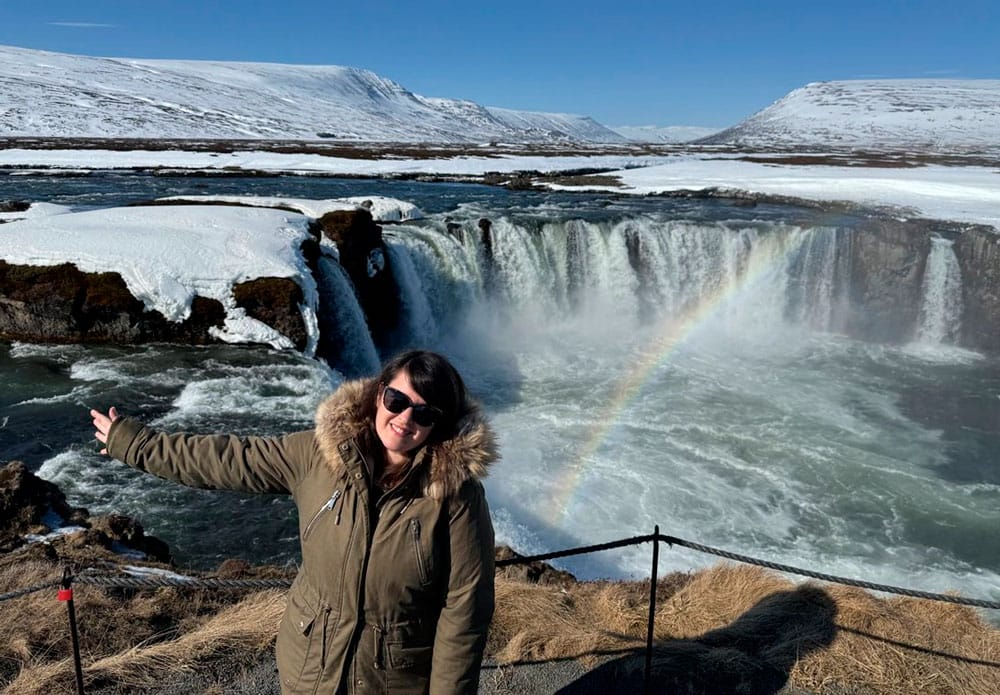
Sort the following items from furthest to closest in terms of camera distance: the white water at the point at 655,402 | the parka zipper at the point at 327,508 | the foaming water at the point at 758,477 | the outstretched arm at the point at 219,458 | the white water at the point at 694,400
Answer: the white water at the point at 694,400, the foaming water at the point at 758,477, the white water at the point at 655,402, the outstretched arm at the point at 219,458, the parka zipper at the point at 327,508

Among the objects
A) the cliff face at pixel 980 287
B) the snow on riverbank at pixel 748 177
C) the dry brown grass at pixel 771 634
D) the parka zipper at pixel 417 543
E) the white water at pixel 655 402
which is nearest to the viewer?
the parka zipper at pixel 417 543

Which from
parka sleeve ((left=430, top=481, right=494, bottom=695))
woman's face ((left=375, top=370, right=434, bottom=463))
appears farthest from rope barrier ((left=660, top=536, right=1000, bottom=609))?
woman's face ((left=375, top=370, right=434, bottom=463))

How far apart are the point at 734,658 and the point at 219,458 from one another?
3.54 m

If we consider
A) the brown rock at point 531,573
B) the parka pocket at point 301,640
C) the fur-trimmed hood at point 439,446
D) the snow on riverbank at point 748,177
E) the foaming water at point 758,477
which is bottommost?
the foaming water at point 758,477

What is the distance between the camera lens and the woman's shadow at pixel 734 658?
13.5 ft

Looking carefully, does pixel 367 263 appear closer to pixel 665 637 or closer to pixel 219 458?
pixel 665 637

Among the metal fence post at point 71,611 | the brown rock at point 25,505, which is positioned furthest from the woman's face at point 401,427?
the brown rock at point 25,505

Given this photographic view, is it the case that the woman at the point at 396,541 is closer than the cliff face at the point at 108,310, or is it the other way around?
the woman at the point at 396,541

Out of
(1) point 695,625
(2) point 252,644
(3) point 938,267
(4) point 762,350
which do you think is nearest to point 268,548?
(2) point 252,644

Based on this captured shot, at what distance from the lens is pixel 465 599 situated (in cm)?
232

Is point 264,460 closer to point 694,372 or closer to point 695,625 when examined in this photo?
point 695,625

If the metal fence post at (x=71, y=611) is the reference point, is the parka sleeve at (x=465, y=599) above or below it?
above

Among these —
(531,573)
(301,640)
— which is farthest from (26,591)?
(531,573)

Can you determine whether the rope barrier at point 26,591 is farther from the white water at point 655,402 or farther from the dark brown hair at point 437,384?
the white water at point 655,402
